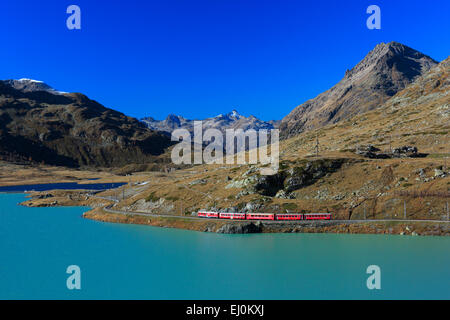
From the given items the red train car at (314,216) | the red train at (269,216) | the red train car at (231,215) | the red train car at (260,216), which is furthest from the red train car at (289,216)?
the red train car at (231,215)

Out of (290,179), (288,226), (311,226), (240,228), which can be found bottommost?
(240,228)

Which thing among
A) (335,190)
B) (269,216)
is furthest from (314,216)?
(335,190)

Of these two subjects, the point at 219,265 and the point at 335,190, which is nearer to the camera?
the point at 219,265

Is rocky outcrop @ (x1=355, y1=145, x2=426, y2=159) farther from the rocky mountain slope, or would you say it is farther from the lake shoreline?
the lake shoreline

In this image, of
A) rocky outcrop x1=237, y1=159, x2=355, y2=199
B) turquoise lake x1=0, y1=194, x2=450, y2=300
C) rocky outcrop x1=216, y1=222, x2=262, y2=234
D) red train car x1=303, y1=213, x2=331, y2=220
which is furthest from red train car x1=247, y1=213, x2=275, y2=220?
rocky outcrop x1=237, y1=159, x2=355, y2=199

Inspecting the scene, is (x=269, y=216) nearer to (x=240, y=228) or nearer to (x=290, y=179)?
(x=240, y=228)

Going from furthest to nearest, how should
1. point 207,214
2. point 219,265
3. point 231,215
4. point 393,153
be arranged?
point 393,153
point 207,214
point 231,215
point 219,265

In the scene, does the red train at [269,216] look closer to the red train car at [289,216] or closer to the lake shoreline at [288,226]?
the red train car at [289,216]
